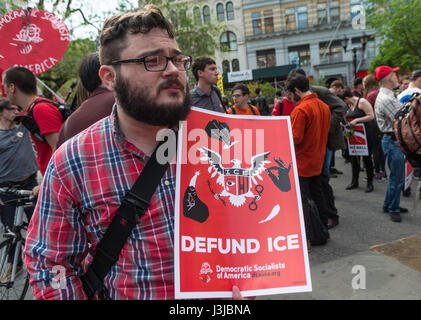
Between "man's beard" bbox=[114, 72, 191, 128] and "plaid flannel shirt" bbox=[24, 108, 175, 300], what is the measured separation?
0.15m

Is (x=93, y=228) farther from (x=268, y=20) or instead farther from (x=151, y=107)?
(x=268, y=20)

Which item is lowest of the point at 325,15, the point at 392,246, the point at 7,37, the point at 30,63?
the point at 392,246

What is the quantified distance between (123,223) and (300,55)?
115ft

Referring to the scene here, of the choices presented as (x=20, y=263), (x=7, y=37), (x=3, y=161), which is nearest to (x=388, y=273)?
(x=20, y=263)

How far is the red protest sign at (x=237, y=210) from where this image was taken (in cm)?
104

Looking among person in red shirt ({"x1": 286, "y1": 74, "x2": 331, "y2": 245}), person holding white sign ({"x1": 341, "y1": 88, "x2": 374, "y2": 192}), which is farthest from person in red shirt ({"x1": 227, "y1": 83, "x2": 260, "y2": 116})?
person holding white sign ({"x1": 341, "y1": 88, "x2": 374, "y2": 192})

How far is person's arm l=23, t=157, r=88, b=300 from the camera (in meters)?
1.11

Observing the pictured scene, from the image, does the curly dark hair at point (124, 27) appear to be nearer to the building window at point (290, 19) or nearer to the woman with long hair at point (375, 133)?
the woman with long hair at point (375, 133)

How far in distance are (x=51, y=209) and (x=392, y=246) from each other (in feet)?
12.2

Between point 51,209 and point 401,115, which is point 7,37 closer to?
point 51,209

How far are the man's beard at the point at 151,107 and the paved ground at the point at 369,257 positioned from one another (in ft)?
5.28

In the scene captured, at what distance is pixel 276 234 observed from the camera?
1093 mm

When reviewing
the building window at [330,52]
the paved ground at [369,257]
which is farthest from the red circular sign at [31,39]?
the building window at [330,52]

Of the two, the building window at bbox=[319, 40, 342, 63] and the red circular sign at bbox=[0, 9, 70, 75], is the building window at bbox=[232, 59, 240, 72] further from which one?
the red circular sign at bbox=[0, 9, 70, 75]
